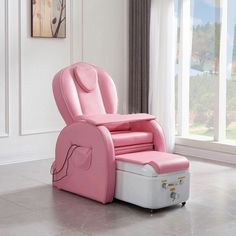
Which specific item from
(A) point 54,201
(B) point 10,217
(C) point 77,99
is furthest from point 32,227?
(C) point 77,99

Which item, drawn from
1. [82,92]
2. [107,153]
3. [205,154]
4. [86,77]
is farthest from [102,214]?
[205,154]

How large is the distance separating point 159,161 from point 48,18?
2.62m

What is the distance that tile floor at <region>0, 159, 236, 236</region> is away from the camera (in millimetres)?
3273

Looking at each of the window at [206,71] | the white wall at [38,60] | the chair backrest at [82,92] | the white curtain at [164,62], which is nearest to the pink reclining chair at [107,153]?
the chair backrest at [82,92]

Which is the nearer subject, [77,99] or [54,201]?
[54,201]

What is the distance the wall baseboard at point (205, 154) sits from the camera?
18.3 feet

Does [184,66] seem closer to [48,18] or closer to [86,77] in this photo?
[48,18]

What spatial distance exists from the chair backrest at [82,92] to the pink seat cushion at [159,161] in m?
0.63

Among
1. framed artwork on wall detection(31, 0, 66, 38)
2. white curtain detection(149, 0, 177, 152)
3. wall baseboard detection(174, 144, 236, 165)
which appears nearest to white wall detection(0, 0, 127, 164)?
framed artwork on wall detection(31, 0, 66, 38)

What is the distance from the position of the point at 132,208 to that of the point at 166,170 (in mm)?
392

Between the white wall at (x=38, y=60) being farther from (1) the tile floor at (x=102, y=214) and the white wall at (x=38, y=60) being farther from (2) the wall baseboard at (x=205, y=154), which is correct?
(2) the wall baseboard at (x=205, y=154)

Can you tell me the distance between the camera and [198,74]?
19.8 feet

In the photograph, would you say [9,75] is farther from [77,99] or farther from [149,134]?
[149,134]

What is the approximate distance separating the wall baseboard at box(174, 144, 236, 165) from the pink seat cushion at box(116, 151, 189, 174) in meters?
1.88
